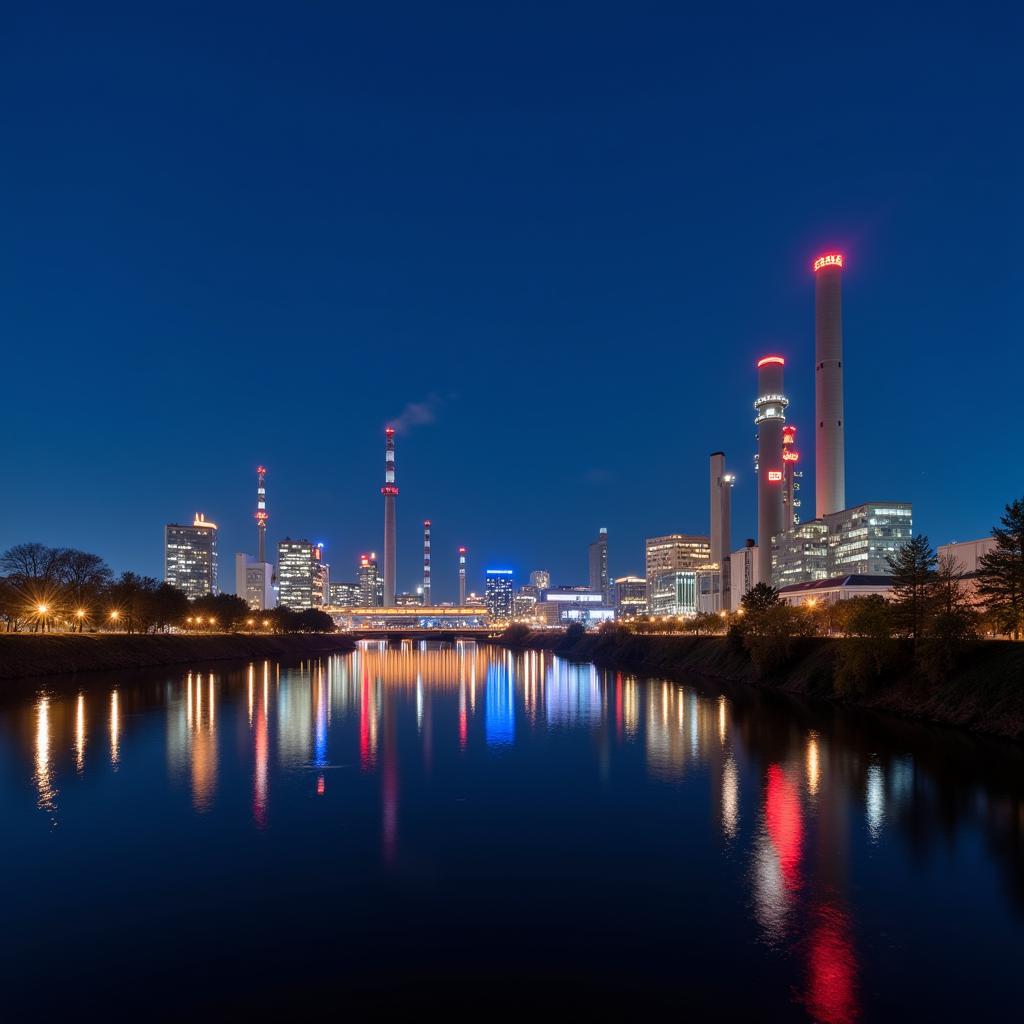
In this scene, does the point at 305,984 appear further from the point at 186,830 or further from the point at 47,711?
the point at 47,711

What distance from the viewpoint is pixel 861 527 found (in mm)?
186250

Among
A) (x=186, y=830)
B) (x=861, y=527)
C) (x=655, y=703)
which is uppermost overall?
(x=861, y=527)

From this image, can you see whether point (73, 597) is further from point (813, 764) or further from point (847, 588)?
point (847, 588)

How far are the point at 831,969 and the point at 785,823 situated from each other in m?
11.9

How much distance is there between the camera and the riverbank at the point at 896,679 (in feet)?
149

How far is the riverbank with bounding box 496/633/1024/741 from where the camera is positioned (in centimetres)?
4544

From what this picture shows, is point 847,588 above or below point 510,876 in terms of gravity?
above

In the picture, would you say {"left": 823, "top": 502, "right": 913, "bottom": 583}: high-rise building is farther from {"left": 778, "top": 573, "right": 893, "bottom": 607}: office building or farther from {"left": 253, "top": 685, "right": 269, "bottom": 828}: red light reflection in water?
{"left": 253, "top": 685, "right": 269, "bottom": 828}: red light reflection in water

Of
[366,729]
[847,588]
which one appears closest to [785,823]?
[366,729]

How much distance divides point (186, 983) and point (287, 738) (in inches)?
1263

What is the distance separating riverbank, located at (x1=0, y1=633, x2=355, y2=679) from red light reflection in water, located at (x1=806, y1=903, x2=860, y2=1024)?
8298 centimetres

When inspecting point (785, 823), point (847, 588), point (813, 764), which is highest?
point (847, 588)

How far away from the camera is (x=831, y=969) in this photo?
15750 millimetres

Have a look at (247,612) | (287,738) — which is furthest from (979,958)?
(247,612)
